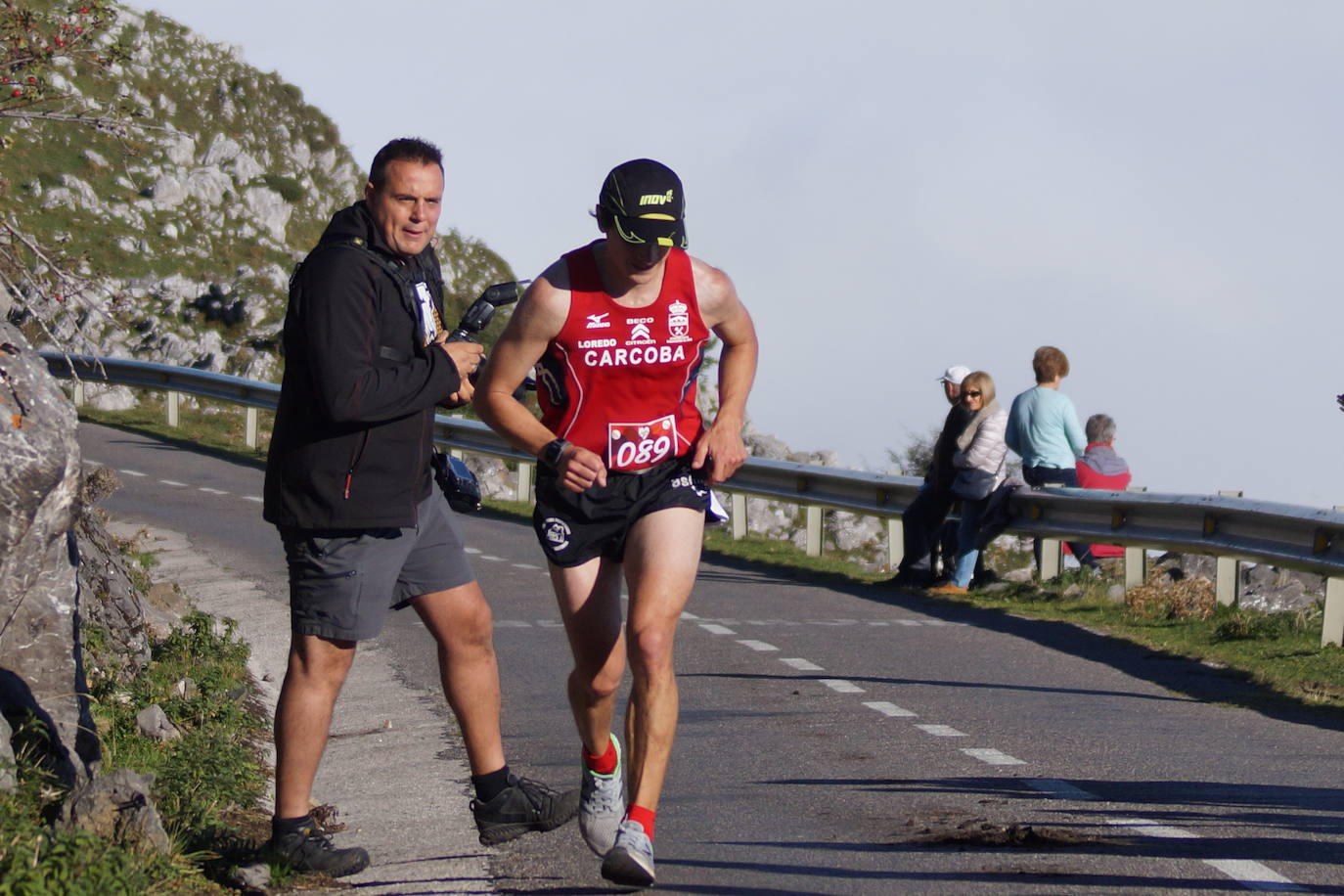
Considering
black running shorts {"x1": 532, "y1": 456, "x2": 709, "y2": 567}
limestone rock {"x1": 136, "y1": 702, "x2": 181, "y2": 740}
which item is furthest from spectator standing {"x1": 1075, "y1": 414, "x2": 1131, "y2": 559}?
black running shorts {"x1": 532, "y1": 456, "x2": 709, "y2": 567}

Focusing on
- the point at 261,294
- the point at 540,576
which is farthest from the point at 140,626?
the point at 261,294

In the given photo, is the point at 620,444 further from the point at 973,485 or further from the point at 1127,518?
the point at 973,485

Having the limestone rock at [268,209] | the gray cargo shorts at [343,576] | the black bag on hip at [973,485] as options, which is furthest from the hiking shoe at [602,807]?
the limestone rock at [268,209]

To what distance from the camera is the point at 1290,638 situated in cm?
1263

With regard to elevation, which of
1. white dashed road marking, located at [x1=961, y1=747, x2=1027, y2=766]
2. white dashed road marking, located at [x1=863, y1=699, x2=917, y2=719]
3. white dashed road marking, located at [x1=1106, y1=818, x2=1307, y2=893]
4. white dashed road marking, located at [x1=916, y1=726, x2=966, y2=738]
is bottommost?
white dashed road marking, located at [x1=863, y1=699, x2=917, y2=719]

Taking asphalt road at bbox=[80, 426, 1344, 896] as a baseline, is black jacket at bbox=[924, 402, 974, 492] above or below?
above

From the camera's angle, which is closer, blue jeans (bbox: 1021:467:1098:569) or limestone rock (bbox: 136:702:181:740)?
limestone rock (bbox: 136:702:181:740)

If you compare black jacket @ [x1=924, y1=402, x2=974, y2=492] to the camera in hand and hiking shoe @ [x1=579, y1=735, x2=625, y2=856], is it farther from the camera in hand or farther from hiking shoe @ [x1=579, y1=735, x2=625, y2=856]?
hiking shoe @ [x1=579, y1=735, x2=625, y2=856]

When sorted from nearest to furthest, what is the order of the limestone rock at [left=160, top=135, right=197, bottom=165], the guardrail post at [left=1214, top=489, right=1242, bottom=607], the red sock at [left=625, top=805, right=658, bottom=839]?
the red sock at [left=625, top=805, right=658, bottom=839], the guardrail post at [left=1214, top=489, right=1242, bottom=607], the limestone rock at [left=160, top=135, right=197, bottom=165]

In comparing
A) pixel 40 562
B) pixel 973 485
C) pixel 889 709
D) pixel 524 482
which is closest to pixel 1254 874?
pixel 40 562

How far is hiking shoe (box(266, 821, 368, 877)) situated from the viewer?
19.4ft

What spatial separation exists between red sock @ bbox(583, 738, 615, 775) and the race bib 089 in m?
0.86

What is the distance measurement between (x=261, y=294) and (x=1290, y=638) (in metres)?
57.2

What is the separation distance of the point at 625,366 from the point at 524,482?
18.3m
